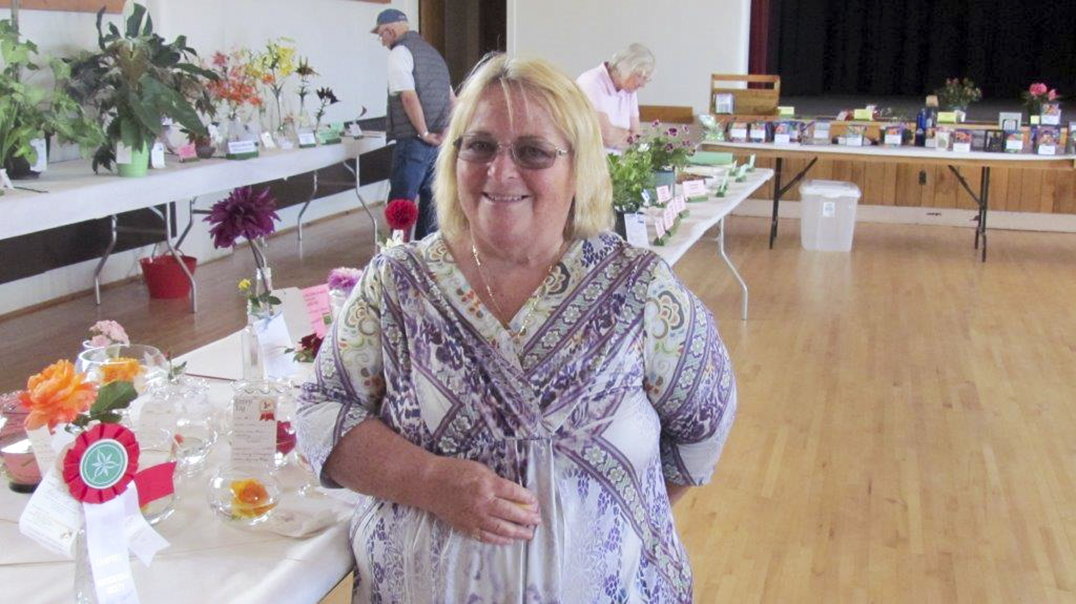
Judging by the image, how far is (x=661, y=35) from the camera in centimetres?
857

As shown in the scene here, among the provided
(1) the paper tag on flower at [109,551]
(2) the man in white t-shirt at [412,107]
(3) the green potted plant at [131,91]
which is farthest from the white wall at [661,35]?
(1) the paper tag on flower at [109,551]

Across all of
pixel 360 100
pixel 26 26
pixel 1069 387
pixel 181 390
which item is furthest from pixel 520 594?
pixel 360 100

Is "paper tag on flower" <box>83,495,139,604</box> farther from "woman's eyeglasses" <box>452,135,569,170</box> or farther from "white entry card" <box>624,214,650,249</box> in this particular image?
"white entry card" <box>624,214,650,249</box>

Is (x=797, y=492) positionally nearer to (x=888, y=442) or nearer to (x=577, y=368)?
(x=888, y=442)

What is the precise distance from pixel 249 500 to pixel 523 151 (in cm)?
60

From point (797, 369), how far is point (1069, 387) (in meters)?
1.04

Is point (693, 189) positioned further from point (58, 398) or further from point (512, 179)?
point (58, 398)

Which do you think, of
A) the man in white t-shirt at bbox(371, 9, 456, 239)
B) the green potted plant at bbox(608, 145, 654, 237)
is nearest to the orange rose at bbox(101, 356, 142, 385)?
the green potted plant at bbox(608, 145, 654, 237)

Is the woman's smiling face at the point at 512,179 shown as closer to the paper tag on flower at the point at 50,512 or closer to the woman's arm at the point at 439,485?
the woman's arm at the point at 439,485

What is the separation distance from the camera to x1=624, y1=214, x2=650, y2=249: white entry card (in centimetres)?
357

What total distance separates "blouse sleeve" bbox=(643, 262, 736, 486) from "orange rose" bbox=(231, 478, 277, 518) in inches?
21.3

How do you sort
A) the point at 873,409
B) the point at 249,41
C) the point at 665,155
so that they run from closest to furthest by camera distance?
the point at 873,409, the point at 665,155, the point at 249,41

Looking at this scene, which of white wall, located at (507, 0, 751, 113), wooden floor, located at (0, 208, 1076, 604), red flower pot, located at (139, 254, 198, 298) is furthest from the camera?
white wall, located at (507, 0, 751, 113)

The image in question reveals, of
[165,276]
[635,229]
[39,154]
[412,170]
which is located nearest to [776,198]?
[412,170]
